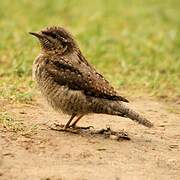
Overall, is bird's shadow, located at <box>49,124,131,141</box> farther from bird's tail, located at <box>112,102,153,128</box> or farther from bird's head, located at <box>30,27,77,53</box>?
bird's head, located at <box>30,27,77,53</box>

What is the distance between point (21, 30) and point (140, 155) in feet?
20.8

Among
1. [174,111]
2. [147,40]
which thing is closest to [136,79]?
[174,111]

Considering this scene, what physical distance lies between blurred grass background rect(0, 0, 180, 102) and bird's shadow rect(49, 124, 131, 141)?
1.17 m

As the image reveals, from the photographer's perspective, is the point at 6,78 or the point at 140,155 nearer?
the point at 140,155

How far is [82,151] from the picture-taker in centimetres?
830

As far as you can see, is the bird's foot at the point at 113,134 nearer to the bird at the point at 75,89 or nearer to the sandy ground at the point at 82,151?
the sandy ground at the point at 82,151

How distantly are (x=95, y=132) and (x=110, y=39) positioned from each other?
5103 millimetres

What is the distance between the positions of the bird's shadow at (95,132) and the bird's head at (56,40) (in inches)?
33.7

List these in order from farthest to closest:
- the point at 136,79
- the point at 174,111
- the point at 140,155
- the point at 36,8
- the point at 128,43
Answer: the point at 36,8
the point at 128,43
the point at 136,79
the point at 174,111
the point at 140,155

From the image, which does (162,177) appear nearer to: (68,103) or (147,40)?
(68,103)

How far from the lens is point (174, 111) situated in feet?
35.3

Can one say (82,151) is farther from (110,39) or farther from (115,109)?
(110,39)

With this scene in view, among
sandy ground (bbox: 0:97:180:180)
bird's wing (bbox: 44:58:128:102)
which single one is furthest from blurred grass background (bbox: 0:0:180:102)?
bird's wing (bbox: 44:58:128:102)

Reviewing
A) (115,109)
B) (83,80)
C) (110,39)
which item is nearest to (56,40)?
(83,80)
